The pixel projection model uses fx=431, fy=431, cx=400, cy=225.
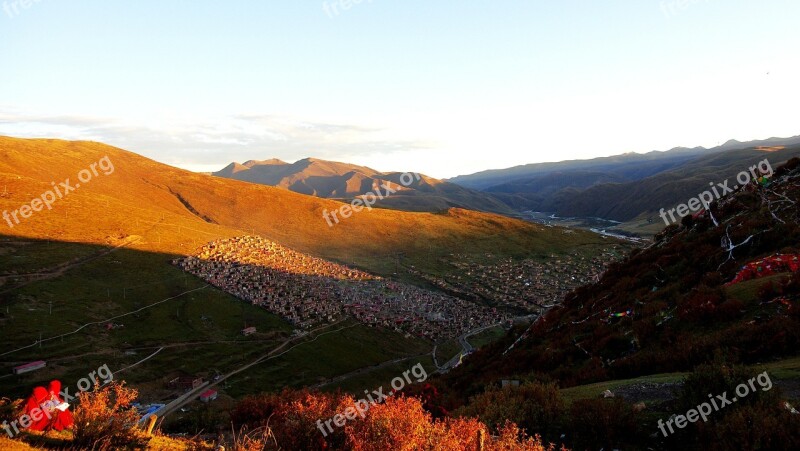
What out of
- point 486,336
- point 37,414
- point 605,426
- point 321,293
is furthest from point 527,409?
point 321,293

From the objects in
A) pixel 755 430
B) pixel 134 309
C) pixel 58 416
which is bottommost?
pixel 134 309

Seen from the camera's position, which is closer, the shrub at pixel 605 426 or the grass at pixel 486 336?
the shrub at pixel 605 426

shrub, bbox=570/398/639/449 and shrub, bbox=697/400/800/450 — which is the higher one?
shrub, bbox=697/400/800/450

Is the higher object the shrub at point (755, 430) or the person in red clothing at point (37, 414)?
the person in red clothing at point (37, 414)

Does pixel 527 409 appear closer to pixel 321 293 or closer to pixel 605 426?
pixel 605 426

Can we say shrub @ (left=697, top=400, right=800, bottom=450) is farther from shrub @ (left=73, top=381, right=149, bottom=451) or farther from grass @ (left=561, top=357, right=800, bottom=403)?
shrub @ (left=73, top=381, right=149, bottom=451)

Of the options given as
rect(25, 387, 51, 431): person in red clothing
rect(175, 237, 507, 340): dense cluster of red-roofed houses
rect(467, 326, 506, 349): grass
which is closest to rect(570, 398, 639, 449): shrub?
rect(25, 387, 51, 431): person in red clothing

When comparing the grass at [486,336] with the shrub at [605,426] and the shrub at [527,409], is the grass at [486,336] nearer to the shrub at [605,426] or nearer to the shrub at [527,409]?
the shrub at [527,409]

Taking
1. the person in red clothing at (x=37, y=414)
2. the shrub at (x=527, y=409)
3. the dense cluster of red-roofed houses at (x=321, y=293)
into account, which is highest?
the person in red clothing at (x=37, y=414)

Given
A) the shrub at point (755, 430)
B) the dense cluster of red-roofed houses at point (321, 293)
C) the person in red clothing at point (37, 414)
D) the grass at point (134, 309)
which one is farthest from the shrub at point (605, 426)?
the dense cluster of red-roofed houses at point (321, 293)
